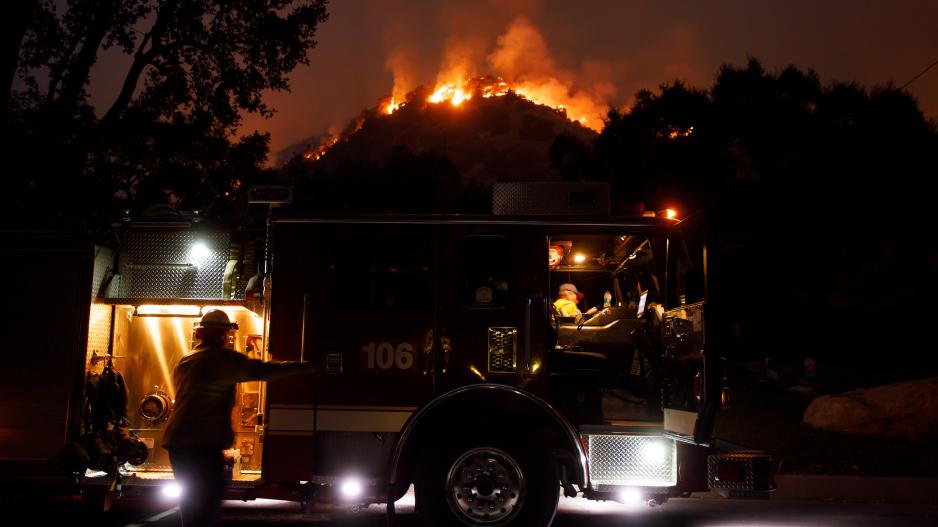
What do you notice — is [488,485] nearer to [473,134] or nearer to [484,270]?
[484,270]

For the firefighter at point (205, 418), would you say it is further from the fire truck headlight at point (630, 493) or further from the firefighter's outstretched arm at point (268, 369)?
the fire truck headlight at point (630, 493)

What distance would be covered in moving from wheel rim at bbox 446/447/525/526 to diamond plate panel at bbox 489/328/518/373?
67 centimetres

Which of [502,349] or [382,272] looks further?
[382,272]

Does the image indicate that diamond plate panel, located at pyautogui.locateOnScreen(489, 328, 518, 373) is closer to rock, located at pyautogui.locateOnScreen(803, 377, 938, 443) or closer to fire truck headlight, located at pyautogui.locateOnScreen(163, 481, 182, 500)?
fire truck headlight, located at pyautogui.locateOnScreen(163, 481, 182, 500)

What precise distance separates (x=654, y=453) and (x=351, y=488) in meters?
2.48

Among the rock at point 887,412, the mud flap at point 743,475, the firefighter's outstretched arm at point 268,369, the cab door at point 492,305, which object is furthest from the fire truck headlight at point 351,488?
the rock at point 887,412

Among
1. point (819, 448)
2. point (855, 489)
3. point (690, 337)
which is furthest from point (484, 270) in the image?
point (819, 448)

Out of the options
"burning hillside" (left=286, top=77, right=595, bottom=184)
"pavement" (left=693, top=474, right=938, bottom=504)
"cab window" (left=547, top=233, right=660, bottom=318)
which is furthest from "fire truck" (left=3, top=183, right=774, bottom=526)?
"burning hillside" (left=286, top=77, right=595, bottom=184)

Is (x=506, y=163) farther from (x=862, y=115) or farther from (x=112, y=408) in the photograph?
(x=112, y=408)

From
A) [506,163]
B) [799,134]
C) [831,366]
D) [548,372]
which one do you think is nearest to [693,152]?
[799,134]

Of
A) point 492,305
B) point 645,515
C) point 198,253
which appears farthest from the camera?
point 645,515

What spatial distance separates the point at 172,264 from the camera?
739 cm

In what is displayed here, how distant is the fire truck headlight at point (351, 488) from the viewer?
6219 mm

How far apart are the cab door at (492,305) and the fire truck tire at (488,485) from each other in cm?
55
